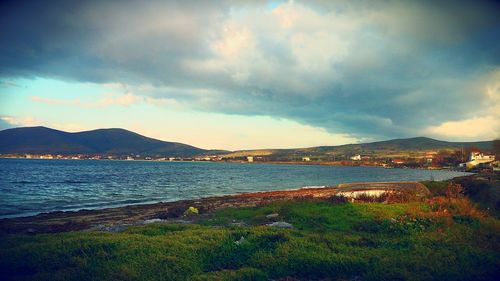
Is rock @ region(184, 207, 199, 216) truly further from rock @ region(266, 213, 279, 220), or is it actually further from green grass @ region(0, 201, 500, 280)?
green grass @ region(0, 201, 500, 280)

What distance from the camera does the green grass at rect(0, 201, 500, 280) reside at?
9234 millimetres

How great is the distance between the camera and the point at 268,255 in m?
10.7

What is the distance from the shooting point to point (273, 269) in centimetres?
980

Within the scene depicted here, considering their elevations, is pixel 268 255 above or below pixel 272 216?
above

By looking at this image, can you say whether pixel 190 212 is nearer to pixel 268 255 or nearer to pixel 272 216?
pixel 272 216

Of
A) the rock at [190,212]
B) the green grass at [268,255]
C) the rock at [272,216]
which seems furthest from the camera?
the rock at [190,212]

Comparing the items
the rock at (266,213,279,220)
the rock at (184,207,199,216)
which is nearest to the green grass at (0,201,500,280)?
the rock at (266,213,279,220)

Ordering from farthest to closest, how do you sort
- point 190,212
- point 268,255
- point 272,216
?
point 190,212 → point 272,216 → point 268,255

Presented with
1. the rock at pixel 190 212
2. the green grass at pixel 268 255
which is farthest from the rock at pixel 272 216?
the rock at pixel 190 212

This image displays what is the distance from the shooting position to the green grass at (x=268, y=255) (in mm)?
9234

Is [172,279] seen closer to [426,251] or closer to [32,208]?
[426,251]

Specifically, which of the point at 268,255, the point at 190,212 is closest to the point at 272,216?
the point at 190,212

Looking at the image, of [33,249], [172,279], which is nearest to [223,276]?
[172,279]

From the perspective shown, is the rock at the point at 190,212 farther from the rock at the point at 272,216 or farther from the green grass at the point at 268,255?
the green grass at the point at 268,255
